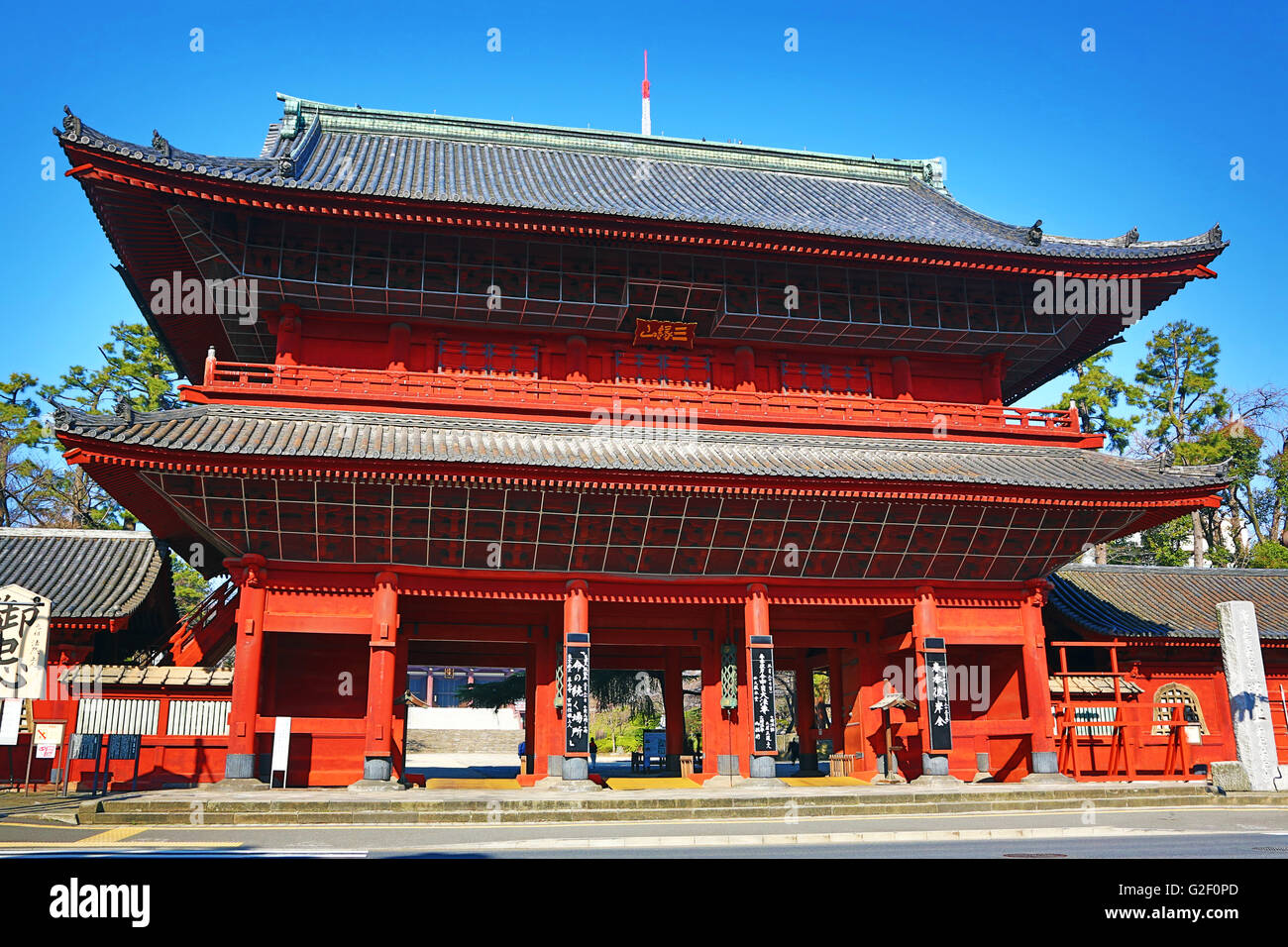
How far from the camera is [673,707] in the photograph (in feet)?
89.8

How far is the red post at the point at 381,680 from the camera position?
62.5 feet

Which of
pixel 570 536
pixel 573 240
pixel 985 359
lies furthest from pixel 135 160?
pixel 985 359

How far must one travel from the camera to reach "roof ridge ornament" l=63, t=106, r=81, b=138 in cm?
1817

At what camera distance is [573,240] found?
21906mm

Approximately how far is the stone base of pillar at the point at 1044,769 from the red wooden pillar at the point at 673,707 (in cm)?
943

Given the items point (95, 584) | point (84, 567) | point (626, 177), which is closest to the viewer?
point (95, 584)

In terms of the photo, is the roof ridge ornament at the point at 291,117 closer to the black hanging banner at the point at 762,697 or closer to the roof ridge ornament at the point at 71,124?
the roof ridge ornament at the point at 71,124

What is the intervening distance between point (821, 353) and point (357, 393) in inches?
469

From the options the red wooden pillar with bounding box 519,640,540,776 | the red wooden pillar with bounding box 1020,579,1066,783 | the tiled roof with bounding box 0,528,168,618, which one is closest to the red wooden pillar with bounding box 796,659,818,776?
the red wooden pillar with bounding box 1020,579,1066,783

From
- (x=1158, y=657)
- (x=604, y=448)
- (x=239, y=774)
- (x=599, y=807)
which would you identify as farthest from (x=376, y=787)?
(x=1158, y=657)

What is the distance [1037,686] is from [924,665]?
9.53 feet

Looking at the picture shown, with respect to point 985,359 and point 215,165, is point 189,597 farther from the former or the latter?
point 985,359

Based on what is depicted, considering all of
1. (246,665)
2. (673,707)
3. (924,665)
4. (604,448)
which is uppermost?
(604,448)

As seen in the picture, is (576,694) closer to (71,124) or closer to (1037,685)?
(1037,685)
